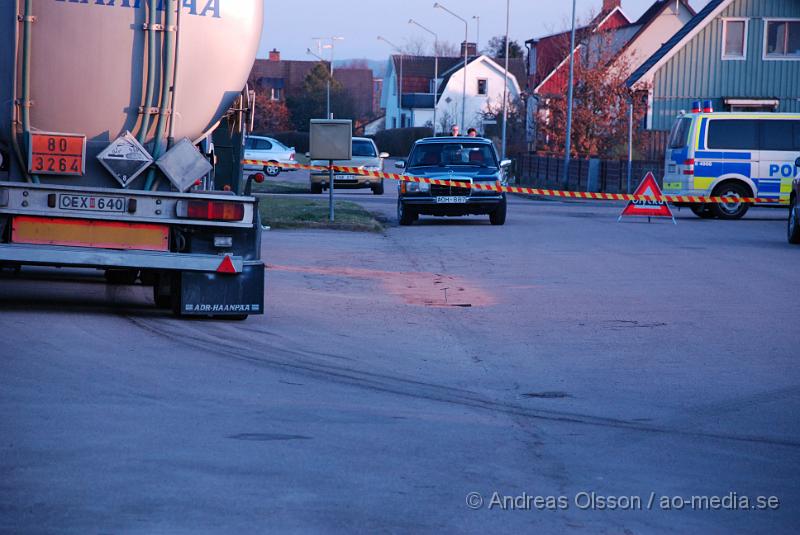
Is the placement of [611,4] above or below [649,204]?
above

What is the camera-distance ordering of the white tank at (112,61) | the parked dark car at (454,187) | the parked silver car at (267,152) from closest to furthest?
1. the white tank at (112,61)
2. the parked dark car at (454,187)
3. the parked silver car at (267,152)

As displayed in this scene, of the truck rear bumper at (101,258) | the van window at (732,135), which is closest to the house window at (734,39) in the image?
the van window at (732,135)

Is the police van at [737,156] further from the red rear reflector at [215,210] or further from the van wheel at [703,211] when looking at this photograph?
the red rear reflector at [215,210]

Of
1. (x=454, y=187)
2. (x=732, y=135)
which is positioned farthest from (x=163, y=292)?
(x=732, y=135)

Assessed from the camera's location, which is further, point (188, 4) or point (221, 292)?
point (221, 292)

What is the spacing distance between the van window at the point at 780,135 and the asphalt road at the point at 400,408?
15240mm

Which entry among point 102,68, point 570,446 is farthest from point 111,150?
point 570,446

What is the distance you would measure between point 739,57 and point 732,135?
729 inches

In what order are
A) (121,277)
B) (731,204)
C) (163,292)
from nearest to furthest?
(163,292), (121,277), (731,204)

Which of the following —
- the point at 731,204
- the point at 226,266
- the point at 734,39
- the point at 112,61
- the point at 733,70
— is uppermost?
the point at 734,39

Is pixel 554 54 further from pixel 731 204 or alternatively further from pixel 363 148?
pixel 731 204

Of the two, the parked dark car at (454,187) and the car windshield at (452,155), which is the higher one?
the car windshield at (452,155)

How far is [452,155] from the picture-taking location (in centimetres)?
2686

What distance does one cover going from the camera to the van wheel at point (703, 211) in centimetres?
3023
